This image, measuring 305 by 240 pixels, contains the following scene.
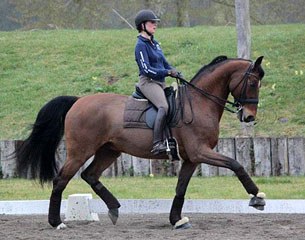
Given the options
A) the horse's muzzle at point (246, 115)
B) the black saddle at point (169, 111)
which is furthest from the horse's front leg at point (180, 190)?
the horse's muzzle at point (246, 115)

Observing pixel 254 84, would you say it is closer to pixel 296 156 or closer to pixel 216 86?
pixel 216 86

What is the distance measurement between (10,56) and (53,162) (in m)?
13.0

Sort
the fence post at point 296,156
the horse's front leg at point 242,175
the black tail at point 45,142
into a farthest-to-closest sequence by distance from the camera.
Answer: the fence post at point 296,156 → the black tail at point 45,142 → the horse's front leg at point 242,175

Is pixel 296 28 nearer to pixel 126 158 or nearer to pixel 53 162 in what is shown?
pixel 126 158

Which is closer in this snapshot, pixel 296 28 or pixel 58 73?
pixel 58 73

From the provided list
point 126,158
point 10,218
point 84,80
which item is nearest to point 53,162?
point 10,218

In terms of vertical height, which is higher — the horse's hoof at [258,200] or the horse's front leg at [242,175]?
the horse's front leg at [242,175]

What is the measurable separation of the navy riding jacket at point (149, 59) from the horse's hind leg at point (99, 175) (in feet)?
4.09

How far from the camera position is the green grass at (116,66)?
18.1 metres

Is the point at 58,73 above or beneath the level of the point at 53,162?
above

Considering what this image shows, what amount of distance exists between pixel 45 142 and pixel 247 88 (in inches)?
109

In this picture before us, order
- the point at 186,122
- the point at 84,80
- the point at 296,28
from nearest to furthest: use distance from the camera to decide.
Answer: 1. the point at 186,122
2. the point at 84,80
3. the point at 296,28

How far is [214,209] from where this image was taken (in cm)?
1146

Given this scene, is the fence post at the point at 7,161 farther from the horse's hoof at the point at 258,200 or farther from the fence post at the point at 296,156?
the horse's hoof at the point at 258,200
